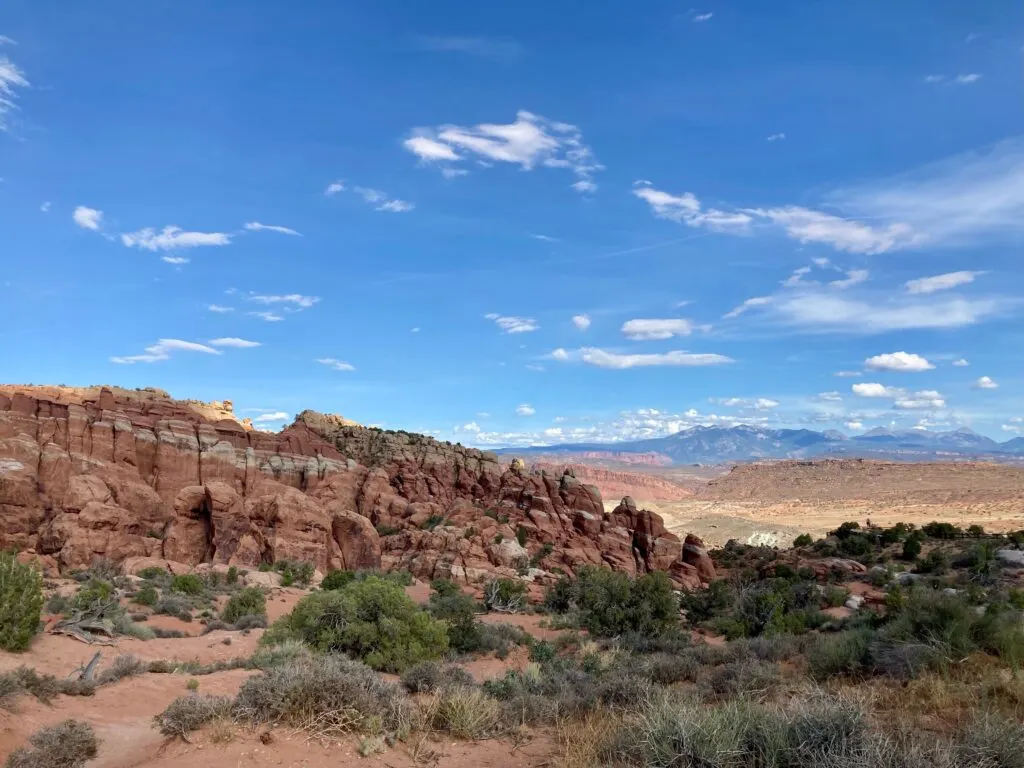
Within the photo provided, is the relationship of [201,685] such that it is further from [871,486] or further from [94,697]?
[871,486]

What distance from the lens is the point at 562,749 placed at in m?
6.75

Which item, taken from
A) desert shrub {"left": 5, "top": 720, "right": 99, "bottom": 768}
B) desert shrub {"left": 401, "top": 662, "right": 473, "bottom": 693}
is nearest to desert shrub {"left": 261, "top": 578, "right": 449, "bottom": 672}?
desert shrub {"left": 401, "top": 662, "right": 473, "bottom": 693}

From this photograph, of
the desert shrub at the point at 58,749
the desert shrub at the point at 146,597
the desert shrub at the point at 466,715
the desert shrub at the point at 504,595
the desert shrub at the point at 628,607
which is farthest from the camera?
the desert shrub at the point at 504,595

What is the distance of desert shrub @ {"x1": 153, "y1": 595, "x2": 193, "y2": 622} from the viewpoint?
71.9 feet

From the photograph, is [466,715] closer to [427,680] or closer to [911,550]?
[427,680]

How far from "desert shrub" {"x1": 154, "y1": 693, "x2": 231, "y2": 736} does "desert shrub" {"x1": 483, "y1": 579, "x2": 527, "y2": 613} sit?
2064 centimetres

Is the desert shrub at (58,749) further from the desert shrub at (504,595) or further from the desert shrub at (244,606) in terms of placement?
the desert shrub at (504,595)

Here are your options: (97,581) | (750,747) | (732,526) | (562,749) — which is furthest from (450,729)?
(732,526)

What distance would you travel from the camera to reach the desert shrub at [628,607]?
68.7 feet

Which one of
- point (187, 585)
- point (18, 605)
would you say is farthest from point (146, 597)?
point (18, 605)

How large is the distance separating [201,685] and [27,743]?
3811 millimetres

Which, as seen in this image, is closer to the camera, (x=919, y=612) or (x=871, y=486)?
(x=919, y=612)

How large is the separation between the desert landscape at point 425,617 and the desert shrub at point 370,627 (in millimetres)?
74

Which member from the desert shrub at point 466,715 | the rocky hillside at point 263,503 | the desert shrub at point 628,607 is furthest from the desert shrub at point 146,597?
the desert shrub at point 466,715
